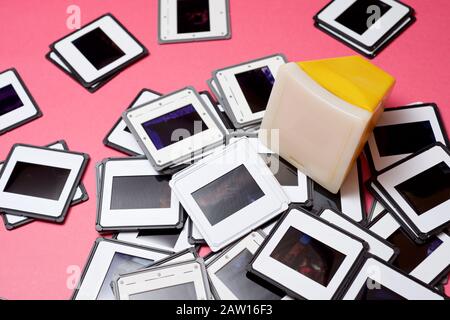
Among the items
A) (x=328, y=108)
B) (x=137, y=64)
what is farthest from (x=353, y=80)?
(x=137, y=64)

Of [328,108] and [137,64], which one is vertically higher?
[137,64]

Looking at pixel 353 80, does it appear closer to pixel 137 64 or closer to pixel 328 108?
pixel 328 108

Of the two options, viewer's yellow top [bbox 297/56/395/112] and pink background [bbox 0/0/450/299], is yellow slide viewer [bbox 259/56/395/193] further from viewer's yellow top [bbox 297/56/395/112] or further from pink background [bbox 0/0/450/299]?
pink background [bbox 0/0/450/299]

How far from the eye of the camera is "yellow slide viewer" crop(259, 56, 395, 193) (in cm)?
155

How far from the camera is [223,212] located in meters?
1.73

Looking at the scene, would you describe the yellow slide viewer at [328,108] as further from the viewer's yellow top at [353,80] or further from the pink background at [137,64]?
the pink background at [137,64]

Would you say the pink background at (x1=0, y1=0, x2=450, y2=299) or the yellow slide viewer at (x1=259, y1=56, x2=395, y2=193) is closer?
the yellow slide viewer at (x1=259, y1=56, x2=395, y2=193)

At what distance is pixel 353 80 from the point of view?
1.60 m

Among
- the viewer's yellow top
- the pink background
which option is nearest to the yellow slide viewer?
the viewer's yellow top

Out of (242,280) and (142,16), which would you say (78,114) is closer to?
(142,16)

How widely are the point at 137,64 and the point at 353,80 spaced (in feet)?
3.14

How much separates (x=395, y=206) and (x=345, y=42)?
0.77m

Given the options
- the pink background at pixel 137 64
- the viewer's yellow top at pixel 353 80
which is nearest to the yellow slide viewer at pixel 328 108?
the viewer's yellow top at pixel 353 80

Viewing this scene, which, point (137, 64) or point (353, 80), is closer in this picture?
point (353, 80)
